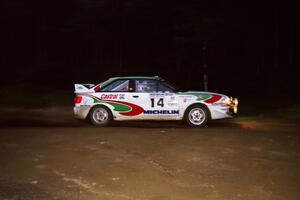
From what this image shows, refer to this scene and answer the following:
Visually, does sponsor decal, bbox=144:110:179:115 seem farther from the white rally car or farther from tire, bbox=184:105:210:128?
tire, bbox=184:105:210:128

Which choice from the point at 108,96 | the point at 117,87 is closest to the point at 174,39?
the point at 117,87

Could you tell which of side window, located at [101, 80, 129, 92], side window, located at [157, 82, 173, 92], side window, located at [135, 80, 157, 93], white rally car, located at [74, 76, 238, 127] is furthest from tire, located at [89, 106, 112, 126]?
side window, located at [157, 82, 173, 92]

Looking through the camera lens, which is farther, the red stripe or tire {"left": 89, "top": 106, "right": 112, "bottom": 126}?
tire {"left": 89, "top": 106, "right": 112, "bottom": 126}

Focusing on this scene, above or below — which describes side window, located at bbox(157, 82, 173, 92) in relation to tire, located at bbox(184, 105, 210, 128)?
above

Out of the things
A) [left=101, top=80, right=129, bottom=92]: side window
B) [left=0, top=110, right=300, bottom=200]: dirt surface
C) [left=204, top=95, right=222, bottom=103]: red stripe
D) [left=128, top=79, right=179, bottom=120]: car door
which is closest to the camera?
[left=0, top=110, right=300, bottom=200]: dirt surface

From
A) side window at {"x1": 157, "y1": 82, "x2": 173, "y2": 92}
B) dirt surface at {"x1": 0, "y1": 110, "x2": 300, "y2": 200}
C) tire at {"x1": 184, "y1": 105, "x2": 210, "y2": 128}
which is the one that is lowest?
dirt surface at {"x1": 0, "y1": 110, "x2": 300, "y2": 200}

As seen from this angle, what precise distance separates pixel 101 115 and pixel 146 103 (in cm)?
144

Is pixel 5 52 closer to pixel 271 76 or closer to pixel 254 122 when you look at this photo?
pixel 271 76

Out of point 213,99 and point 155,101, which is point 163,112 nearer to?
point 155,101

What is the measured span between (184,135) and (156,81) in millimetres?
2765

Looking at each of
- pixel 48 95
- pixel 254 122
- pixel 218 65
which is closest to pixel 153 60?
pixel 218 65

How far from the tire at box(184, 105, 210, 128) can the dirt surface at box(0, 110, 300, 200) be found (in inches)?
41.1

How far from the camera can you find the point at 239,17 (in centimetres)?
2944

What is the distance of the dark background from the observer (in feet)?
84.9
